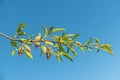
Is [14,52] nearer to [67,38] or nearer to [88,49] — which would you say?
[67,38]

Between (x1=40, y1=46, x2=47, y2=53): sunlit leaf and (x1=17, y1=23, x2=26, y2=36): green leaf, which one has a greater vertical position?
(x1=17, y1=23, x2=26, y2=36): green leaf

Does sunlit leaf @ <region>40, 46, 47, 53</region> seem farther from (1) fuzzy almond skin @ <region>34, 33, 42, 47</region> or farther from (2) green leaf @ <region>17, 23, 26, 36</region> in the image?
(2) green leaf @ <region>17, 23, 26, 36</region>

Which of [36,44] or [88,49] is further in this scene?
[88,49]

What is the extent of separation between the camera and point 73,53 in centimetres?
228

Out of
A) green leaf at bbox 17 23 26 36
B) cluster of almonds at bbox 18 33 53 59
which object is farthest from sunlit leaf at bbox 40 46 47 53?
green leaf at bbox 17 23 26 36

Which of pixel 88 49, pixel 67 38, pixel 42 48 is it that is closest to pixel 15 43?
pixel 42 48

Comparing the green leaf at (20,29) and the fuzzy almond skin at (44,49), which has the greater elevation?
the green leaf at (20,29)

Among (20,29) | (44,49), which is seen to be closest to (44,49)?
(44,49)

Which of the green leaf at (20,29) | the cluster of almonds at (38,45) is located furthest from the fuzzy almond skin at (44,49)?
the green leaf at (20,29)

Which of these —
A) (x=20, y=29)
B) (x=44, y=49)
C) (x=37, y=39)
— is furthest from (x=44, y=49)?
(x=20, y=29)

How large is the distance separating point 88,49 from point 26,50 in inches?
20.1

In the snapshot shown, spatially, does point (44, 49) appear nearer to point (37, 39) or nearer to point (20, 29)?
point (37, 39)

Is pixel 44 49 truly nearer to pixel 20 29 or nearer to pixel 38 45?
pixel 38 45

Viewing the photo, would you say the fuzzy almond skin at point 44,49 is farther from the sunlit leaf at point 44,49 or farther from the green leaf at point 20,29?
the green leaf at point 20,29
